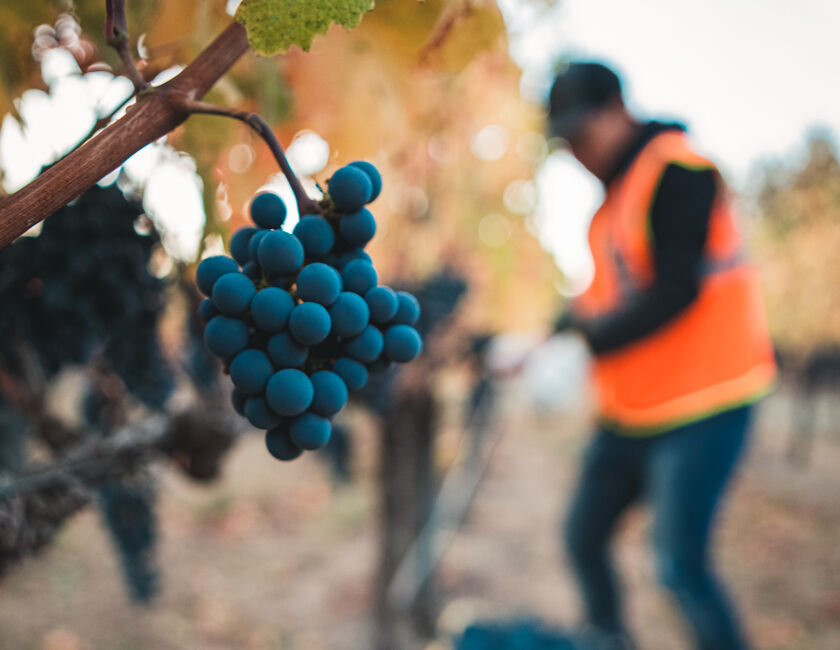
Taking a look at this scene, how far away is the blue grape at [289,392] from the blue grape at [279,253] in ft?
0.29

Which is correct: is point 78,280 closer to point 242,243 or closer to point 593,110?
point 242,243

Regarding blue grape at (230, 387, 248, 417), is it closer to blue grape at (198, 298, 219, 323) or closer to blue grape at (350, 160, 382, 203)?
blue grape at (198, 298, 219, 323)

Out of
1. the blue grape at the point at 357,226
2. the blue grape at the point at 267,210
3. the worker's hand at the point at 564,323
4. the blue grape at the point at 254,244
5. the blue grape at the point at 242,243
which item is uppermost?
the worker's hand at the point at 564,323

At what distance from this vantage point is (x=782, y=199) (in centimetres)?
847

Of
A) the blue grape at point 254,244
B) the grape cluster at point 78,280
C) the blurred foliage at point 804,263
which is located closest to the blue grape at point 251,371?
the blue grape at point 254,244

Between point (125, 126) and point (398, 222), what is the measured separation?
5.66ft

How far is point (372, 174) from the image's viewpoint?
0.55 metres

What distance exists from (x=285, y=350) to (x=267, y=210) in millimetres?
144

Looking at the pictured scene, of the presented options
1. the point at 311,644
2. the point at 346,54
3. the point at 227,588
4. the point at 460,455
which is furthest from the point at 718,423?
the point at 460,455

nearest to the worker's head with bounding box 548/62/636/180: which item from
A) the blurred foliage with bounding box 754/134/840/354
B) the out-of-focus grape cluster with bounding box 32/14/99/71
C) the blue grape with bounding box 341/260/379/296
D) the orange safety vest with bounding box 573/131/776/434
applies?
the orange safety vest with bounding box 573/131/776/434

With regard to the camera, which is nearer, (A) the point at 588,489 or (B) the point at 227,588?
(A) the point at 588,489

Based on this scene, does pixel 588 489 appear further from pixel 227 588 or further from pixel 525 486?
pixel 525 486

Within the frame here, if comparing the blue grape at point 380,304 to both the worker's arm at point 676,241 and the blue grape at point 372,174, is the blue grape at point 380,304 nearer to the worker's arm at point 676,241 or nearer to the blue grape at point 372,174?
the blue grape at point 372,174

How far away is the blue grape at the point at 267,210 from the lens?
539 millimetres
